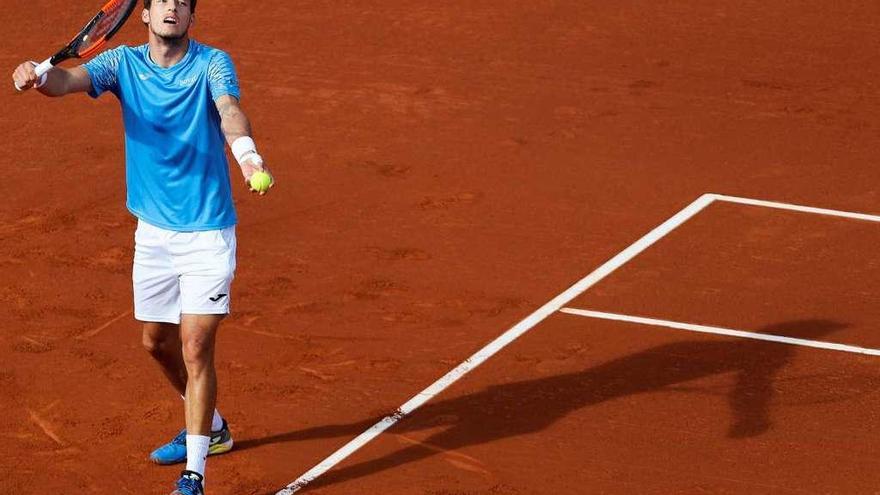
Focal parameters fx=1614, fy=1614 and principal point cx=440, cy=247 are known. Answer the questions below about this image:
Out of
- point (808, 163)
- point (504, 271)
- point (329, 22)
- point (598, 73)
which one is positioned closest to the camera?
point (504, 271)

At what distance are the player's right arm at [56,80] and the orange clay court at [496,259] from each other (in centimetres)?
217

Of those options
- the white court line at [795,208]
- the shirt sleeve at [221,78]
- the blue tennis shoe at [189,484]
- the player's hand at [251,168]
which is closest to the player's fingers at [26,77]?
the shirt sleeve at [221,78]

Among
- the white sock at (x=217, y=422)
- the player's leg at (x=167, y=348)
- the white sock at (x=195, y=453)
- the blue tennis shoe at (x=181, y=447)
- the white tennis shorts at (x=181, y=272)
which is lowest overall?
the blue tennis shoe at (x=181, y=447)

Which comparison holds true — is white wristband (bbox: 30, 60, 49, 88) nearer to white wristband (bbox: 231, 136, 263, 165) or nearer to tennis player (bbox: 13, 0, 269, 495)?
tennis player (bbox: 13, 0, 269, 495)

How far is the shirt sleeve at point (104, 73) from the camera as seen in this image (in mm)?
8250

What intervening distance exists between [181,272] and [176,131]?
2.50 ft

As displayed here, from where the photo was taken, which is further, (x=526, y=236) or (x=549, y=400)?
(x=526, y=236)

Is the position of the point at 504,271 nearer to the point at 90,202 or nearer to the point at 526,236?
the point at 526,236

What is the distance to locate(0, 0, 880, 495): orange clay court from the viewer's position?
9195 millimetres

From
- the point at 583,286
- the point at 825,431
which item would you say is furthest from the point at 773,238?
the point at 825,431

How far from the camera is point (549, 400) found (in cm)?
980

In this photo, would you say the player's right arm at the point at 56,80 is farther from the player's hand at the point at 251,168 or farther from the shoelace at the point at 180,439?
the shoelace at the point at 180,439

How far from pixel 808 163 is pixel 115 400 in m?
6.91

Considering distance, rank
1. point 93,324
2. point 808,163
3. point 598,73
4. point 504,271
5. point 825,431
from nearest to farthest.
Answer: point 825,431 < point 93,324 < point 504,271 < point 808,163 < point 598,73
